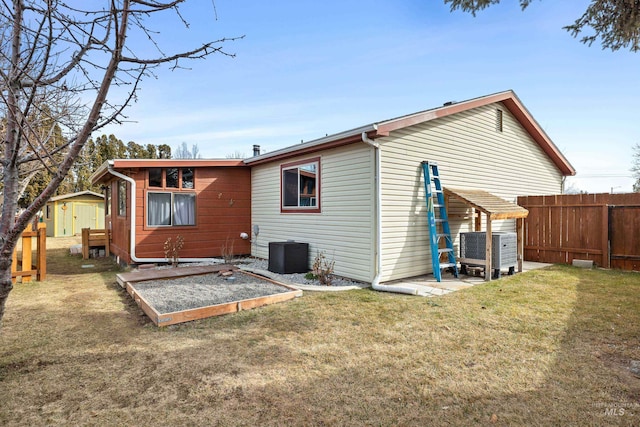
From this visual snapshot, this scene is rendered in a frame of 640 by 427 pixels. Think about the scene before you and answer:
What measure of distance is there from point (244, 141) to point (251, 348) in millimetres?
20747

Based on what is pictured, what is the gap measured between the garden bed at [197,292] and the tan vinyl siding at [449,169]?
236 cm

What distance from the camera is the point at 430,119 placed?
7031 millimetres

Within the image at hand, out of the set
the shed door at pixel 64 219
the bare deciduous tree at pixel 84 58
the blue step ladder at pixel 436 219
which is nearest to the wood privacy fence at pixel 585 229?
the blue step ladder at pixel 436 219

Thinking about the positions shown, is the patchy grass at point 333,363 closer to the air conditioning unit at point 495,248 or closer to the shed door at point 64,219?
the air conditioning unit at point 495,248

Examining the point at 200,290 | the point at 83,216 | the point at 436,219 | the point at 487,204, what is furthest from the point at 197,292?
the point at 83,216

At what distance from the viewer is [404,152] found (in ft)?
22.4

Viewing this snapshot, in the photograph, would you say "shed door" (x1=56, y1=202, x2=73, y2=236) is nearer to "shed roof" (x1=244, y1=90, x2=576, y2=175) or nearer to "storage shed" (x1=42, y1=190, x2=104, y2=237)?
"storage shed" (x1=42, y1=190, x2=104, y2=237)

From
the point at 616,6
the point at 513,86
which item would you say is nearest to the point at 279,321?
the point at 616,6

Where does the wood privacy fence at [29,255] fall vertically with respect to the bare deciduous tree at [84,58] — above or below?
below

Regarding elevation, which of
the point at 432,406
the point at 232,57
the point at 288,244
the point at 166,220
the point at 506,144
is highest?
the point at 506,144

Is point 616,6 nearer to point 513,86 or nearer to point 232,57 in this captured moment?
point 232,57

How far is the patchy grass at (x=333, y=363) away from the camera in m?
2.43

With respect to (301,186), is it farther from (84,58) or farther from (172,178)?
(84,58)

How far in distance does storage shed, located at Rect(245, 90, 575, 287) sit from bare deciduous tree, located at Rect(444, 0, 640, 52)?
2460 millimetres
